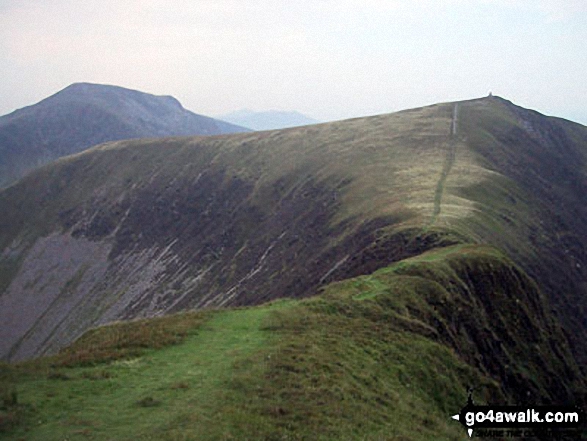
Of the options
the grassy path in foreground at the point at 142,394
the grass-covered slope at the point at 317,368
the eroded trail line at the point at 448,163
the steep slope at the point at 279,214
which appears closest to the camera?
the grassy path in foreground at the point at 142,394

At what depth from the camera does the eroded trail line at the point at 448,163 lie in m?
63.4

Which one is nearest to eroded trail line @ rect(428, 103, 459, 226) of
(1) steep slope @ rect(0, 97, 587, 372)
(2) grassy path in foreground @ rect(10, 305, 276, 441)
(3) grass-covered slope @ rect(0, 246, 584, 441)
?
(1) steep slope @ rect(0, 97, 587, 372)

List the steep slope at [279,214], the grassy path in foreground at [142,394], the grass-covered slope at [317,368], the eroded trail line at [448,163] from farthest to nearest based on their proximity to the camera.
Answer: the steep slope at [279,214] → the eroded trail line at [448,163] → the grass-covered slope at [317,368] → the grassy path in foreground at [142,394]

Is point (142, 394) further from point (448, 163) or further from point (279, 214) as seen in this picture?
point (279, 214)

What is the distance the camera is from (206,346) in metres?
26.2

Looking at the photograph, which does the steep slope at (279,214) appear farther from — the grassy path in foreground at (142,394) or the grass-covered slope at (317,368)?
the grassy path in foreground at (142,394)

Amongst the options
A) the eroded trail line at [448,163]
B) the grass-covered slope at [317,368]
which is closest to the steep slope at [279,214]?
the eroded trail line at [448,163]

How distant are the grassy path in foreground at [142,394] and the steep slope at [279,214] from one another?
30.0 meters

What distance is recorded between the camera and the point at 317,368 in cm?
2314

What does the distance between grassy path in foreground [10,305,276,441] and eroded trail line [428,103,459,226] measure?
36309 mm

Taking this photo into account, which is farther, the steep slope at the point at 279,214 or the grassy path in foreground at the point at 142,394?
the steep slope at the point at 279,214

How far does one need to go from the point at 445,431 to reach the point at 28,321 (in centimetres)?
11941

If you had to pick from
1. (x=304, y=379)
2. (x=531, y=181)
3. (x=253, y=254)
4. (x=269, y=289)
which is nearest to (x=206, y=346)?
(x=304, y=379)

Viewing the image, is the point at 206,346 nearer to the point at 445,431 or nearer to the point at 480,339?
the point at 445,431
